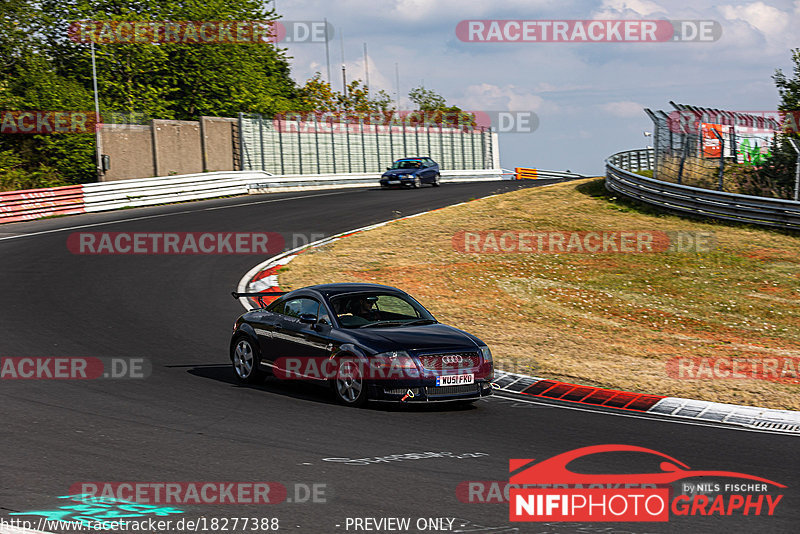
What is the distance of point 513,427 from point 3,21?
136 ft

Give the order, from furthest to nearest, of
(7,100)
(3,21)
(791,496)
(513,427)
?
(3,21) → (7,100) → (513,427) → (791,496)

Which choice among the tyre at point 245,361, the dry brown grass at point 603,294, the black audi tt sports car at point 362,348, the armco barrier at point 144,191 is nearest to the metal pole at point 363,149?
the armco barrier at point 144,191

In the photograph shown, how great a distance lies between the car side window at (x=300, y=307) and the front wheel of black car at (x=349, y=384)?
3.47 feet

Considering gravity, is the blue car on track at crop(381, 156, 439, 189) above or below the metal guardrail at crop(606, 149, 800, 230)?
above

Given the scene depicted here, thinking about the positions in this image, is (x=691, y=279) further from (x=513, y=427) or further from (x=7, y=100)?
(x=7, y=100)

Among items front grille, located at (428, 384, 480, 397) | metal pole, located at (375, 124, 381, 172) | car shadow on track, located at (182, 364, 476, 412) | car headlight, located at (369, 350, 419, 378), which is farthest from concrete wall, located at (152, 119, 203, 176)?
front grille, located at (428, 384, 480, 397)

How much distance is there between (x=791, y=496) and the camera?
696cm

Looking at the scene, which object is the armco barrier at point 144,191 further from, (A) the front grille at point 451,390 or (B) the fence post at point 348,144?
(A) the front grille at point 451,390

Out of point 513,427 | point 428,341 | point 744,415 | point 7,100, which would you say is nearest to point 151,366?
point 428,341

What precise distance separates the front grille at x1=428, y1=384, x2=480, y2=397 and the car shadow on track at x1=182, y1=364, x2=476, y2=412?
28cm

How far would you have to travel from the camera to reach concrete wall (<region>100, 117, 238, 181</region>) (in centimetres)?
3650

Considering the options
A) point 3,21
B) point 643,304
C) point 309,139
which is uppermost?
point 3,21

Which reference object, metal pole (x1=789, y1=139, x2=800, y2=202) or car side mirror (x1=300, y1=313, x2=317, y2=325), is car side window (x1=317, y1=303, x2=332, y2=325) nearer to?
car side mirror (x1=300, y1=313, x2=317, y2=325)

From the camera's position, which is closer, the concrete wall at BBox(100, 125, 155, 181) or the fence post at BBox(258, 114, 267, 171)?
the concrete wall at BBox(100, 125, 155, 181)
